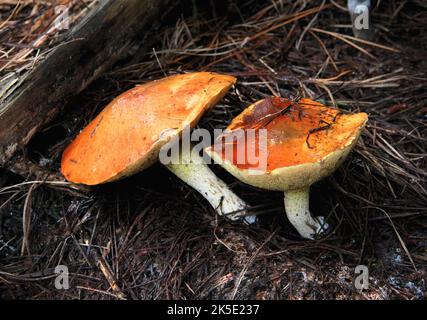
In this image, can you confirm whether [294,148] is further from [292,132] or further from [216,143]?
[216,143]

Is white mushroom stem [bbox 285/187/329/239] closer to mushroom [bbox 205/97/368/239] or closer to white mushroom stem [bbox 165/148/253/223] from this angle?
mushroom [bbox 205/97/368/239]

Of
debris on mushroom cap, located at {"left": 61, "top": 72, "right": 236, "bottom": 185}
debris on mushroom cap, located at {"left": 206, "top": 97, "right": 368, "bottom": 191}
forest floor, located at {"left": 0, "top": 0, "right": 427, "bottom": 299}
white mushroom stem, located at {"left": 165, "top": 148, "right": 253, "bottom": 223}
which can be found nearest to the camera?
debris on mushroom cap, located at {"left": 206, "top": 97, "right": 368, "bottom": 191}

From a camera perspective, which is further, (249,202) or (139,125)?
(249,202)

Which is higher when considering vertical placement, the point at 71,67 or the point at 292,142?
the point at 71,67

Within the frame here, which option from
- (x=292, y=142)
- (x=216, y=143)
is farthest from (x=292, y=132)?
(x=216, y=143)

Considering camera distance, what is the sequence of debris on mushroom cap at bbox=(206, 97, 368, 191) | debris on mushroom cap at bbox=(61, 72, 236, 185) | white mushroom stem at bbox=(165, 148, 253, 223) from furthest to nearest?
white mushroom stem at bbox=(165, 148, 253, 223) < debris on mushroom cap at bbox=(61, 72, 236, 185) < debris on mushroom cap at bbox=(206, 97, 368, 191)

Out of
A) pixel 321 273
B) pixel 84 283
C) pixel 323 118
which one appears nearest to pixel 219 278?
pixel 321 273

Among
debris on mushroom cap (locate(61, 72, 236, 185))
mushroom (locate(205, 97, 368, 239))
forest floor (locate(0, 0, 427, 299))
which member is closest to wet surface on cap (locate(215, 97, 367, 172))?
mushroom (locate(205, 97, 368, 239))

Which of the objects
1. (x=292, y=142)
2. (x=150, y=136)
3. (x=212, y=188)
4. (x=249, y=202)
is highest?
(x=150, y=136)
